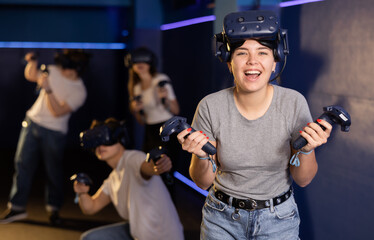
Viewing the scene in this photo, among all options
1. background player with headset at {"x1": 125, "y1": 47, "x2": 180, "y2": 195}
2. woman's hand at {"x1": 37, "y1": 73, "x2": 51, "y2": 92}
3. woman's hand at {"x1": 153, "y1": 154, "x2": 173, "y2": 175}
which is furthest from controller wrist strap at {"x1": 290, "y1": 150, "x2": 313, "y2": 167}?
woman's hand at {"x1": 37, "y1": 73, "x2": 51, "y2": 92}

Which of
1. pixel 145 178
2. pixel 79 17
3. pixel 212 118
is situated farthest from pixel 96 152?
pixel 79 17

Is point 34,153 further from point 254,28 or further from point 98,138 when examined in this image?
point 254,28

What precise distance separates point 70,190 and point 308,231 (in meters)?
3.33

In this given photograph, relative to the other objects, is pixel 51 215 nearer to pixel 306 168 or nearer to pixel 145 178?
pixel 145 178

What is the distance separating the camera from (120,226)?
9.91 ft

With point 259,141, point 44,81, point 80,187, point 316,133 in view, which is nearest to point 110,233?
point 80,187

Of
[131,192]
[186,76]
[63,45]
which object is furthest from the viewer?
[63,45]

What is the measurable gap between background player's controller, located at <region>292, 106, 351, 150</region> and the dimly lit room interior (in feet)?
3.68

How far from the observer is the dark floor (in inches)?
170

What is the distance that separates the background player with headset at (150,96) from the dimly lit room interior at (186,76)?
1.37 ft

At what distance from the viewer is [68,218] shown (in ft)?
15.6

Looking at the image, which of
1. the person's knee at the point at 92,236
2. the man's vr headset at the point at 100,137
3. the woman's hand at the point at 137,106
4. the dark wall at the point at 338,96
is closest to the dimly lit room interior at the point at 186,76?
the dark wall at the point at 338,96

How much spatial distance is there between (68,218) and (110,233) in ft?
6.37

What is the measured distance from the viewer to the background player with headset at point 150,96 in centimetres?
466
